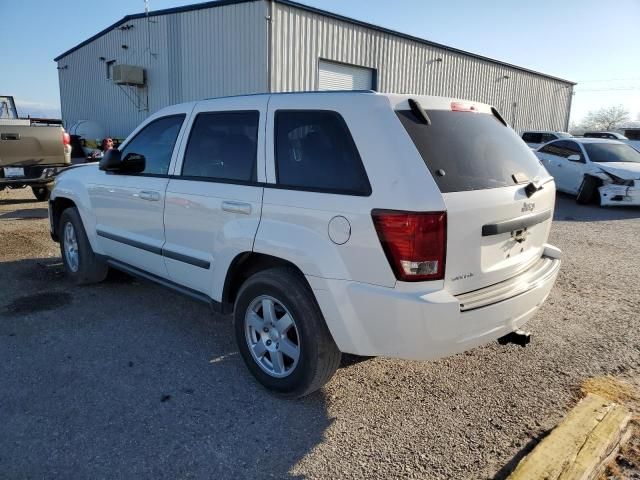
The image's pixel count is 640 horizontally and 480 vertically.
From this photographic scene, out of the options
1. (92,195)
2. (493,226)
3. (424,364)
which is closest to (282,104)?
(493,226)

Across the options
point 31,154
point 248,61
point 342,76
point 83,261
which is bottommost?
point 83,261

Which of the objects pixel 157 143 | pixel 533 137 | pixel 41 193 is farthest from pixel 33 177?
pixel 533 137

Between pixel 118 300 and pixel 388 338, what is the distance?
128 inches

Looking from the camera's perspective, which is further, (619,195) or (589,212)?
(619,195)

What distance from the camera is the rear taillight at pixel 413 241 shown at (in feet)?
8.00

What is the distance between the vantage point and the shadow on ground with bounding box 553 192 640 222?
1022 cm

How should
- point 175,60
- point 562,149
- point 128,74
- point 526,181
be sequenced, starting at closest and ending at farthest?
point 526,181, point 562,149, point 175,60, point 128,74

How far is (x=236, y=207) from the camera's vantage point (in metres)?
3.19

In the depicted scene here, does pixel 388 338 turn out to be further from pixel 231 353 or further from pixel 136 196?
pixel 136 196

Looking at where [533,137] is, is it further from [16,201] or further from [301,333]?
[301,333]

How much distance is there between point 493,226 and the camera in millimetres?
2705

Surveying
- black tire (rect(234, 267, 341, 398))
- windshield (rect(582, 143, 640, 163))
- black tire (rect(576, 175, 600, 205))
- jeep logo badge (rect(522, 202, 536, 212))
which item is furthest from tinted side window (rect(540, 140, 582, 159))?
black tire (rect(234, 267, 341, 398))

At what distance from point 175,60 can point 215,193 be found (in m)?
16.7

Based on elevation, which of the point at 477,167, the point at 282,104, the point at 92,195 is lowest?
the point at 92,195
